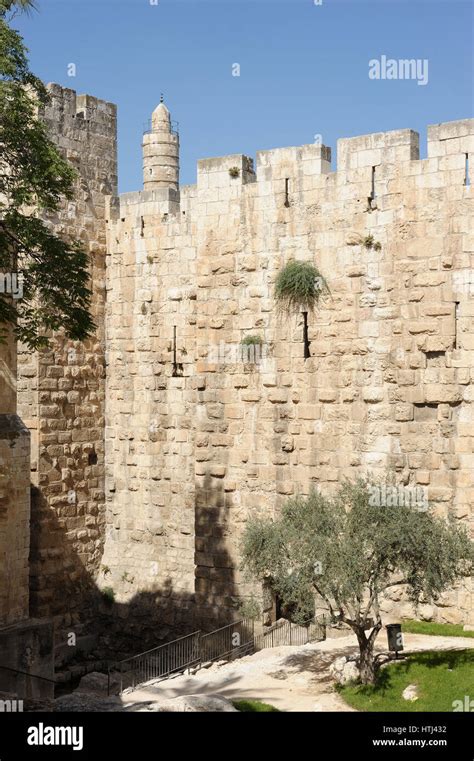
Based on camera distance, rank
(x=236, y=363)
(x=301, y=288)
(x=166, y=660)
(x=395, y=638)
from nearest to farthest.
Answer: (x=395, y=638)
(x=301, y=288)
(x=236, y=363)
(x=166, y=660)

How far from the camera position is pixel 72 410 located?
19094 mm

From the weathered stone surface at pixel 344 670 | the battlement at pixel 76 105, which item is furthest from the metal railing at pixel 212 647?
the battlement at pixel 76 105

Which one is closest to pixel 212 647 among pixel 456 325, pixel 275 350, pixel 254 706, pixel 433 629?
pixel 433 629

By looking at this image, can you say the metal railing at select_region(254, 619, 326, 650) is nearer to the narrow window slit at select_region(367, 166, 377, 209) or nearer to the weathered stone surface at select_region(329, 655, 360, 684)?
the weathered stone surface at select_region(329, 655, 360, 684)

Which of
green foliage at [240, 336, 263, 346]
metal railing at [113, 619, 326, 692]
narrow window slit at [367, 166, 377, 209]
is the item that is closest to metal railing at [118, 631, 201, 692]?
metal railing at [113, 619, 326, 692]

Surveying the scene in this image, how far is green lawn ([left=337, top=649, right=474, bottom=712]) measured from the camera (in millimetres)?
12172

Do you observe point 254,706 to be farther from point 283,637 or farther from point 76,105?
point 76,105

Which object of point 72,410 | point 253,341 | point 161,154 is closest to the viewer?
point 253,341

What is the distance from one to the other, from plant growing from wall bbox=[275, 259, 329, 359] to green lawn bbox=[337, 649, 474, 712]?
5.21 metres

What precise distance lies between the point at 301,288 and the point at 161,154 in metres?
16.6

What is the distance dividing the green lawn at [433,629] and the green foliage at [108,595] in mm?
6562

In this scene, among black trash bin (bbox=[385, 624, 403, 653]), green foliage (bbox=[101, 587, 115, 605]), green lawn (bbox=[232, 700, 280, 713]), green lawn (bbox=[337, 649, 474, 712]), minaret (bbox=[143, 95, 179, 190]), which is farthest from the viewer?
minaret (bbox=[143, 95, 179, 190])
